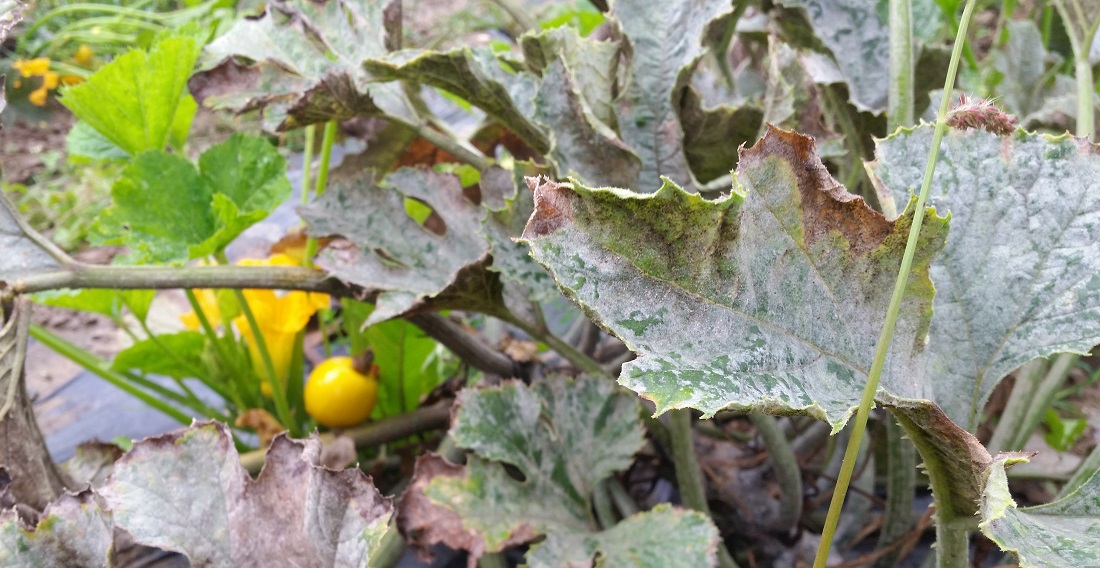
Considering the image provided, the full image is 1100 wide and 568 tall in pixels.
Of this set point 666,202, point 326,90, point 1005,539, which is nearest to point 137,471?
point 326,90

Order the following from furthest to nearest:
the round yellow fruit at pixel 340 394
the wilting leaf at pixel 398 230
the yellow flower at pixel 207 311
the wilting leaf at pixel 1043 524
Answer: the yellow flower at pixel 207 311 < the round yellow fruit at pixel 340 394 < the wilting leaf at pixel 398 230 < the wilting leaf at pixel 1043 524

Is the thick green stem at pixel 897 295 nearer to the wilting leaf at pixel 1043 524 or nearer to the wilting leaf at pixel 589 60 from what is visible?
the wilting leaf at pixel 1043 524

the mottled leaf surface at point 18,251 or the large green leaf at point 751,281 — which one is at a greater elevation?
the large green leaf at point 751,281

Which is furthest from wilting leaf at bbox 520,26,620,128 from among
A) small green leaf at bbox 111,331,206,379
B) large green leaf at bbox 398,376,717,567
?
small green leaf at bbox 111,331,206,379

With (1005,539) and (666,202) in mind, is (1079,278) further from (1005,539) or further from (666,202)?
(666,202)

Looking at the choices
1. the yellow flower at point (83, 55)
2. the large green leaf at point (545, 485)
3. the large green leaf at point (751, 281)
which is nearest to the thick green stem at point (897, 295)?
the large green leaf at point (751, 281)

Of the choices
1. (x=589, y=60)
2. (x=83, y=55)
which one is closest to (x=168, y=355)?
(x=589, y=60)

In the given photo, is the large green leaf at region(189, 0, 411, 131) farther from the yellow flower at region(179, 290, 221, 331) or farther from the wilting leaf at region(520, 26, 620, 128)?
the yellow flower at region(179, 290, 221, 331)
